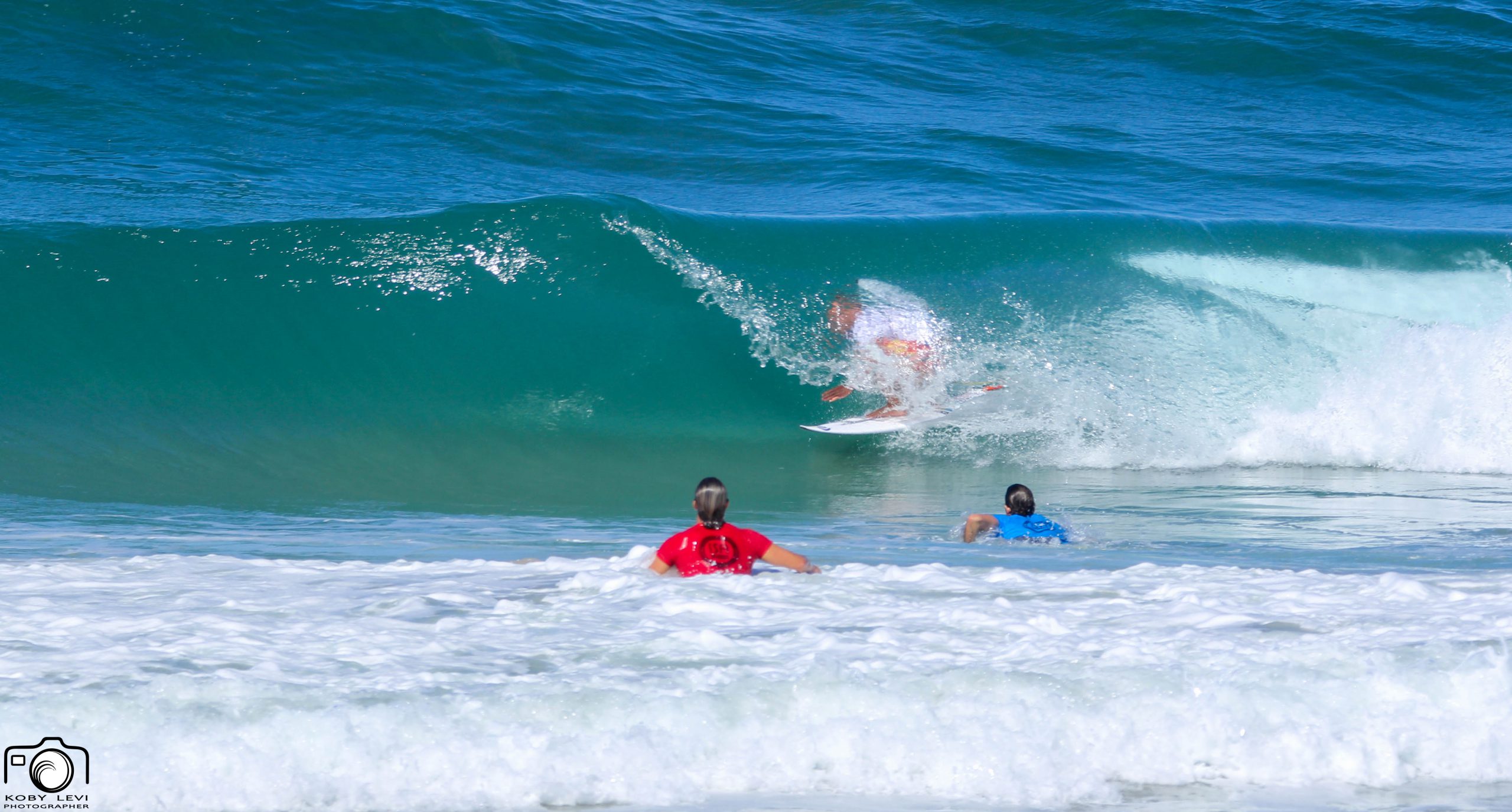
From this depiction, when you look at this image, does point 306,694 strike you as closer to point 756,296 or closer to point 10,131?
point 756,296

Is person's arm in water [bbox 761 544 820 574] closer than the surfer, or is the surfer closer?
person's arm in water [bbox 761 544 820 574]

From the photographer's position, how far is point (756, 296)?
34.3 feet

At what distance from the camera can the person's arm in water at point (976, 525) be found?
6043 millimetres

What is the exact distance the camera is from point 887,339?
1028cm

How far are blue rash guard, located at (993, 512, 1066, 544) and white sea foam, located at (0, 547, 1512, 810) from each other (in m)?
1.82

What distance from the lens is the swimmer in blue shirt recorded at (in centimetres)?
598

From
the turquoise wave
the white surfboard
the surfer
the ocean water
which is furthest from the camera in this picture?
the surfer

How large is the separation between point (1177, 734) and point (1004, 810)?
557 mm

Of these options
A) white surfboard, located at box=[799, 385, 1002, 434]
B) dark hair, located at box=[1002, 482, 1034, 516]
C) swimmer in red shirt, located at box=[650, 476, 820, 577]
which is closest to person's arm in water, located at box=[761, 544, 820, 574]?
swimmer in red shirt, located at box=[650, 476, 820, 577]

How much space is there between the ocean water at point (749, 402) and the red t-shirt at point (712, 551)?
204 millimetres

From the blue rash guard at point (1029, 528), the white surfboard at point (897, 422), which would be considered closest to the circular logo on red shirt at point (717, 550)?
the blue rash guard at point (1029, 528)

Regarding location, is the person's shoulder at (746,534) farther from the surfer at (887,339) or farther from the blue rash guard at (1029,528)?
the surfer at (887,339)

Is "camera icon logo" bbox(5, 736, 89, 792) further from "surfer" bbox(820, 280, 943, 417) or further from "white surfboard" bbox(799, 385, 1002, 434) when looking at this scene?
"surfer" bbox(820, 280, 943, 417)

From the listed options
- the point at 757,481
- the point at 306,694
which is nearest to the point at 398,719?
the point at 306,694
